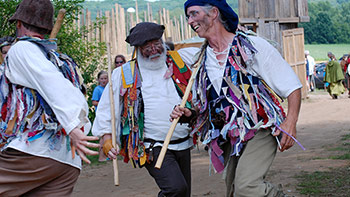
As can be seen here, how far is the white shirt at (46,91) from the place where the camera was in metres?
3.73

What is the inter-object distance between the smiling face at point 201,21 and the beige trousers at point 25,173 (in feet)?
5.52

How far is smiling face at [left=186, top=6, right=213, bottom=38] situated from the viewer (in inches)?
193

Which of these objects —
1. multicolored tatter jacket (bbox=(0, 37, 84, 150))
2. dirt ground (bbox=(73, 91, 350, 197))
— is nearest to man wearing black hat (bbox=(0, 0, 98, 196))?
multicolored tatter jacket (bbox=(0, 37, 84, 150))

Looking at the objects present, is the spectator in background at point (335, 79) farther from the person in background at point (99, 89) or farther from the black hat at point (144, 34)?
the black hat at point (144, 34)

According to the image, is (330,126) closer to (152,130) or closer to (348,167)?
(348,167)

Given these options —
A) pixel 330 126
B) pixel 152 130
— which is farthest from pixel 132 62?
pixel 330 126

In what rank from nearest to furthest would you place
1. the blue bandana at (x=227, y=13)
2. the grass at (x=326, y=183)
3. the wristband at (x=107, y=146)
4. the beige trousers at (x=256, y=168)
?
the beige trousers at (x=256, y=168)
the blue bandana at (x=227, y=13)
the wristband at (x=107, y=146)
the grass at (x=326, y=183)

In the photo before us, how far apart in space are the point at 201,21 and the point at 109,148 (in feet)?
4.58

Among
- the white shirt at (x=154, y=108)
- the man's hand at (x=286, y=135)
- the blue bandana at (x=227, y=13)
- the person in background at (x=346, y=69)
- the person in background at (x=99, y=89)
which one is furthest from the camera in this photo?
the person in background at (x=346, y=69)

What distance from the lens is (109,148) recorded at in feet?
17.2

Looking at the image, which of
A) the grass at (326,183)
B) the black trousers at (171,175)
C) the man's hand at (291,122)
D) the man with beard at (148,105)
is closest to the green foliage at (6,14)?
the man with beard at (148,105)

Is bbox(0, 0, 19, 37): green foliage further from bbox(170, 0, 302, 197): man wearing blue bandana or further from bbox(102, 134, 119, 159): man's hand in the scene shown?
bbox(170, 0, 302, 197): man wearing blue bandana

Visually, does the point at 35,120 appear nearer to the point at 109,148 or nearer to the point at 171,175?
the point at 109,148

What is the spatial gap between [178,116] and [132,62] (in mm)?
1076
